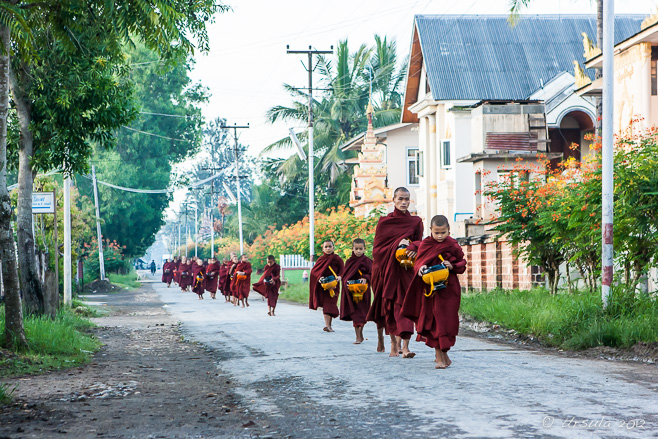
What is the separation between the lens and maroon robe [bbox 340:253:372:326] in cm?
1438

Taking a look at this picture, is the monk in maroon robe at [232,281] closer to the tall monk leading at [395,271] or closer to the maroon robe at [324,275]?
the maroon robe at [324,275]

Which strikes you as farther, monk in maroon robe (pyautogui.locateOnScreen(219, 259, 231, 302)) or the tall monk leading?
monk in maroon robe (pyautogui.locateOnScreen(219, 259, 231, 302))

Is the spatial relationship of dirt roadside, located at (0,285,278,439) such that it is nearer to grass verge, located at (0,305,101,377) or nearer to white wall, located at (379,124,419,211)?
grass verge, located at (0,305,101,377)

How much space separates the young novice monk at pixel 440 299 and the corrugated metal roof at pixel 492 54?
2356cm

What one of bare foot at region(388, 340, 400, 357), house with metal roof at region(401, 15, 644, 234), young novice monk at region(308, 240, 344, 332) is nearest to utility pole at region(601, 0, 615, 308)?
bare foot at region(388, 340, 400, 357)

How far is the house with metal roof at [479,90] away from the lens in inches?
1218

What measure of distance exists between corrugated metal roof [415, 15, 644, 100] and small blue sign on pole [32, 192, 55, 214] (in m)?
18.8

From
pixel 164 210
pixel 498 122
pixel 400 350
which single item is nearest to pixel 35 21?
pixel 400 350

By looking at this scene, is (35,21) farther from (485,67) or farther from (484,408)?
(485,67)

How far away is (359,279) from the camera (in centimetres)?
1455

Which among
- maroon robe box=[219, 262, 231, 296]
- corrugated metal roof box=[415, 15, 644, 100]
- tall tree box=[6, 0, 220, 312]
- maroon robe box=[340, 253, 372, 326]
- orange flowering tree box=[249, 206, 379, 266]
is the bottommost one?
maroon robe box=[219, 262, 231, 296]

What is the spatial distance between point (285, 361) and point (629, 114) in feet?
41.8

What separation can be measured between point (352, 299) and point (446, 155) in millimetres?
19857

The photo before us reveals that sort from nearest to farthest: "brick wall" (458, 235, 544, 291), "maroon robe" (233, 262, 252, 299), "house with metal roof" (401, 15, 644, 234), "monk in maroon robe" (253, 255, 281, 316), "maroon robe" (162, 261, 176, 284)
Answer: "brick wall" (458, 235, 544, 291) < "monk in maroon robe" (253, 255, 281, 316) < "maroon robe" (233, 262, 252, 299) < "house with metal roof" (401, 15, 644, 234) < "maroon robe" (162, 261, 176, 284)
